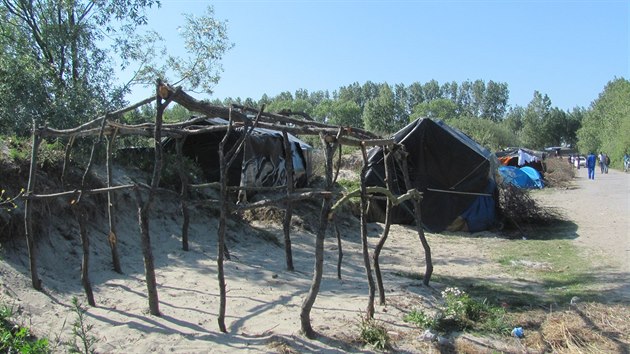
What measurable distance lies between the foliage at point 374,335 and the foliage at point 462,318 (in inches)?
25.0

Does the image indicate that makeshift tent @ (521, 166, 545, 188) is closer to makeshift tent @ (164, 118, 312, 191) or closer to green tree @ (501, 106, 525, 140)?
makeshift tent @ (164, 118, 312, 191)

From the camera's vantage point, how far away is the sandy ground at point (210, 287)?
4637 mm

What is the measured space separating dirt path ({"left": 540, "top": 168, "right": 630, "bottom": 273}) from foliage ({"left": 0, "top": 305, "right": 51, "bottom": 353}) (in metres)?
8.00

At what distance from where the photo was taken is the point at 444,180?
13398 mm

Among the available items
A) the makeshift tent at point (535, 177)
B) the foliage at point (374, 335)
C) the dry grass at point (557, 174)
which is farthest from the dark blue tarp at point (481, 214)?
the dry grass at point (557, 174)

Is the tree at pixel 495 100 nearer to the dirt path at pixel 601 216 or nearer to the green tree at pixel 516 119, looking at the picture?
the green tree at pixel 516 119

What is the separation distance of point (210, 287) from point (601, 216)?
38.9ft

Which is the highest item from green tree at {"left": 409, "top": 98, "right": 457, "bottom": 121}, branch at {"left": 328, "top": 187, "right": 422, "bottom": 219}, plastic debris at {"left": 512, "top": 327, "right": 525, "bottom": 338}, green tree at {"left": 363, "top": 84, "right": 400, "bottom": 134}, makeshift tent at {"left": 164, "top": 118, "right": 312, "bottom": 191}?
green tree at {"left": 409, "top": 98, "right": 457, "bottom": 121}

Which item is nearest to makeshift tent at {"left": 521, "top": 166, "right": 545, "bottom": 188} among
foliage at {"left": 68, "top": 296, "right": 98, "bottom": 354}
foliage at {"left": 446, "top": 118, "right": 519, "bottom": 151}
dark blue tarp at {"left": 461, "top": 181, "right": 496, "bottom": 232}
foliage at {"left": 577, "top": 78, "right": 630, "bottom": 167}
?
dark blue tarp at {"left": 461, "top": 181, "right": 496, "bottom": 232}

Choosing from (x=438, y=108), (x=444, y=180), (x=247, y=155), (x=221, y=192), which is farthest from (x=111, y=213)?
(x=438, y=108)

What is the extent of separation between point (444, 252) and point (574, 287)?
3.39 meters

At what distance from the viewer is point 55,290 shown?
5.55m

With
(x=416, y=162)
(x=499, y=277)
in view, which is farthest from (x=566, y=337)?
(x=416, y=162)

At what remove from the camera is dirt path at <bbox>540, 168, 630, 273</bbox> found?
9773 millimetres
